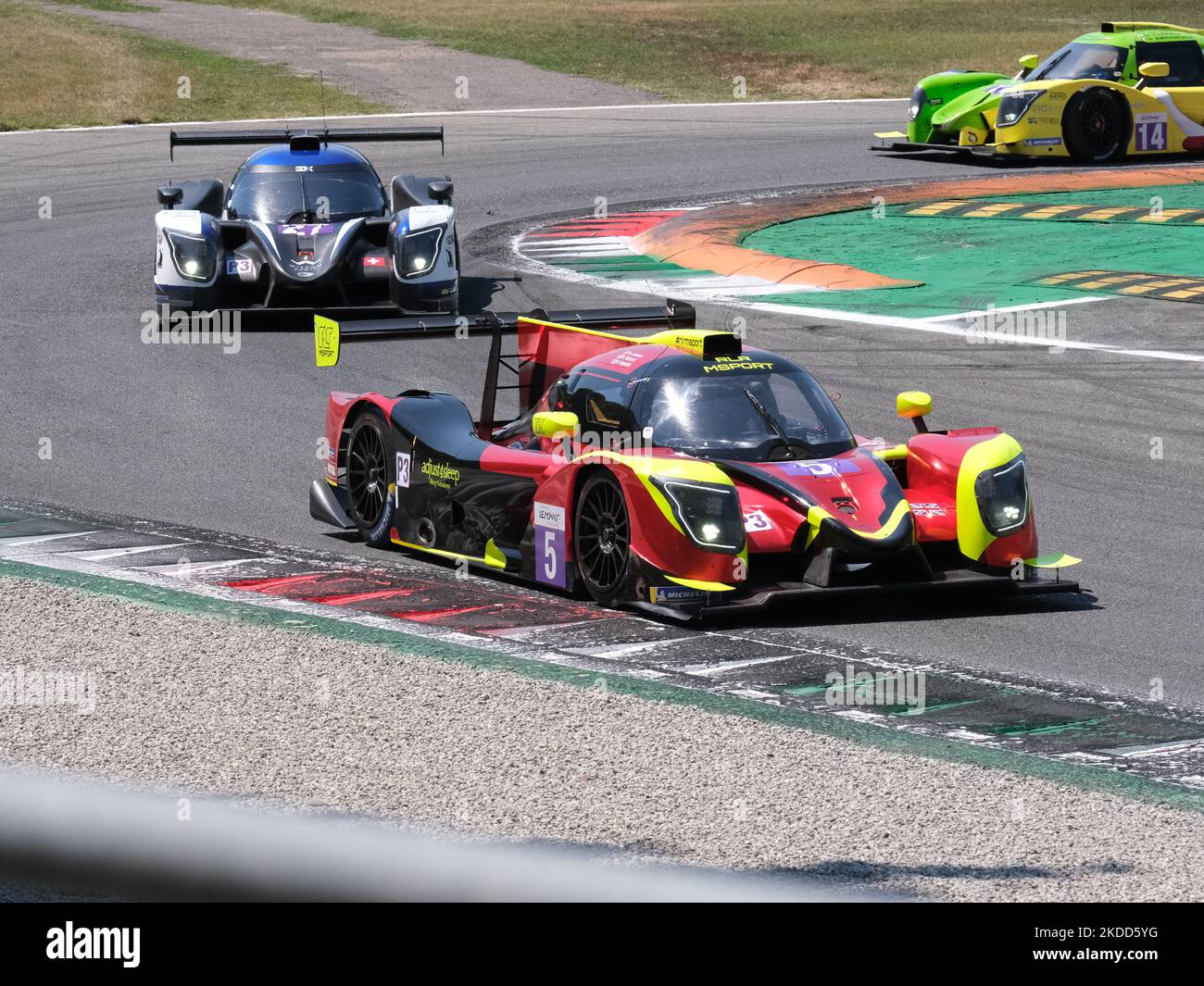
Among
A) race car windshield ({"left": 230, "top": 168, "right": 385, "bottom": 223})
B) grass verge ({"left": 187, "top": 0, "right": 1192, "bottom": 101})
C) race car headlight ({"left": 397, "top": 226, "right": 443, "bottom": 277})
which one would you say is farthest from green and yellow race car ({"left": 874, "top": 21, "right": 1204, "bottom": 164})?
race car headlight ({"left": 397, "top": 226, "right": 443, "bottom": 277})

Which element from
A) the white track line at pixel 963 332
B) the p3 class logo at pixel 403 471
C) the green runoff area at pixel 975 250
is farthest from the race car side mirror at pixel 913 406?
the green runoff area at pixel 975 250

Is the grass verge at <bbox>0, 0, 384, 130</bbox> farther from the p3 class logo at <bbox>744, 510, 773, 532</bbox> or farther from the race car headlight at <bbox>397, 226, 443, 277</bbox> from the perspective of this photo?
the p3 class logo at <bbox>744, 510, 773, 532</bbox>

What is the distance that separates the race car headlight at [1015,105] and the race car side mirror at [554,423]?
16525 mm

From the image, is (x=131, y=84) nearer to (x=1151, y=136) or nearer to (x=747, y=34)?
(x=747, y=34)

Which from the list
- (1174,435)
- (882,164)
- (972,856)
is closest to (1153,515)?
(1174,435)

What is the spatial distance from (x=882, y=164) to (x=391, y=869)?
2194 cm

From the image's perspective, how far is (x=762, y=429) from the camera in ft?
29.9

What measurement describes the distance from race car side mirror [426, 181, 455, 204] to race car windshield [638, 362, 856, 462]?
340 inches

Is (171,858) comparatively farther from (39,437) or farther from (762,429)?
(39,437)

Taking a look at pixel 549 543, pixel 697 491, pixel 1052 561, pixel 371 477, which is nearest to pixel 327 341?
pixel 371 477

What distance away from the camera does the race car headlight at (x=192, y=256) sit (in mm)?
15961

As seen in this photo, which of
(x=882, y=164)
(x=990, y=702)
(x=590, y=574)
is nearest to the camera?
(x=990, y=702)

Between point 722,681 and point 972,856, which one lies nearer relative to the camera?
point 972,856

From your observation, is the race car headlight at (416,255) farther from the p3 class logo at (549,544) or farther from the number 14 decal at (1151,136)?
the number 14 decal at (1151,136)
